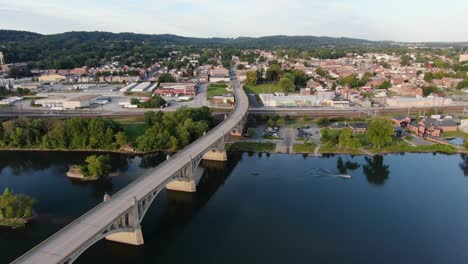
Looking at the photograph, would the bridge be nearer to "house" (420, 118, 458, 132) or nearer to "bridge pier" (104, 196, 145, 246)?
"bridge pier" (104, 196, 145, 246)

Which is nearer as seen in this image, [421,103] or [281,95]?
[421,103]

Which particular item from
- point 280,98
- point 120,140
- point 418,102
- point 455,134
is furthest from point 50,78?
point 455,134

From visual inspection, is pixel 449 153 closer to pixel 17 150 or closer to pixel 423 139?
pixel 423 139

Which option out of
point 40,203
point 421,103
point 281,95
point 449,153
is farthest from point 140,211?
point 421,103

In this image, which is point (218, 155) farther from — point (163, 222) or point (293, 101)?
point (293, 101)

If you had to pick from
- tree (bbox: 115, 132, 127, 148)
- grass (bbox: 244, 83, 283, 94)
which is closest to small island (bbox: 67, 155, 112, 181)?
tree (bbox: 115, 132, 127, 148)

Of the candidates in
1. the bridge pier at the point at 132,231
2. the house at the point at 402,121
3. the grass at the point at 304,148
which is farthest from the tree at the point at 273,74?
the bridge pier at the point at 132,231

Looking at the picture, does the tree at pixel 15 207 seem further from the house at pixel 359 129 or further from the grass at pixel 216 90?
the grass at pixel 216 90
